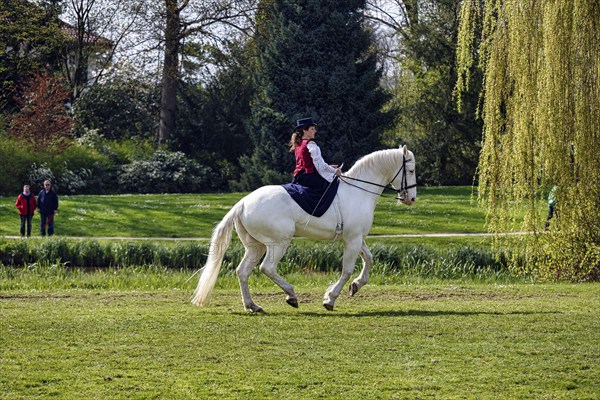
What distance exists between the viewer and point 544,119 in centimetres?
1449

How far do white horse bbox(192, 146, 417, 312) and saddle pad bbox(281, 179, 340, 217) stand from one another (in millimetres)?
86

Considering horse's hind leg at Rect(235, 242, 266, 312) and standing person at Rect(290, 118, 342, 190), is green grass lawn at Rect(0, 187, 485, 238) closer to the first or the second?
standing person at Rect(290, 118, 342, 190)

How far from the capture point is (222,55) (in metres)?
50.4

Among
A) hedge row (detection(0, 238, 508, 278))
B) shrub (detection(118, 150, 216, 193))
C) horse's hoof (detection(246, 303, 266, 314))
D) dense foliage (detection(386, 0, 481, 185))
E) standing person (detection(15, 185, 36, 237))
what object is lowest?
hedge row (detection(0, 238, 508, 278))

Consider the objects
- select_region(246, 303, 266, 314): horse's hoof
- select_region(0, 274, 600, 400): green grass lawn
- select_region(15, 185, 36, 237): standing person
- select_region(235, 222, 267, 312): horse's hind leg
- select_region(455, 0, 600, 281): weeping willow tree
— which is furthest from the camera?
select_region(15, 185, 36, 237): standing person

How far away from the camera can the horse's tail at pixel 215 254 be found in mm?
13859

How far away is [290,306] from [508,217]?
4051 millimetres

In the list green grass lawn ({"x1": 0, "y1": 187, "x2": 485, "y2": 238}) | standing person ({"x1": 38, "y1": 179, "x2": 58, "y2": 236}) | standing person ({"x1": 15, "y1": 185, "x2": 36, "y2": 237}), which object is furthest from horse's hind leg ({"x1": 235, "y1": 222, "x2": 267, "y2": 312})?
standing person ({"x1": 15, "y1": 185, "x2": 36, "y2": 237})

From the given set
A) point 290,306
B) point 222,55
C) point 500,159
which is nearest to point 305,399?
point 290,306

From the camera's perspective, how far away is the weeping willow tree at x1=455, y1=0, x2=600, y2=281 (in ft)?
47.1

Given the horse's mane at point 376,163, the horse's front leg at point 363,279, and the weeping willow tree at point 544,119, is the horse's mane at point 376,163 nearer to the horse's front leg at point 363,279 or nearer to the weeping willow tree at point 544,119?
the horse's front leg at point 363,279

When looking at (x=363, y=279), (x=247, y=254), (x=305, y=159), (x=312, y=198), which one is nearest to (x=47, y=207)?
(x=247, y=254)

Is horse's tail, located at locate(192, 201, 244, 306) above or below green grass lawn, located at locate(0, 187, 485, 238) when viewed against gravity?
above

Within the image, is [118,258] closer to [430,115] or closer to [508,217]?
[508,217]
